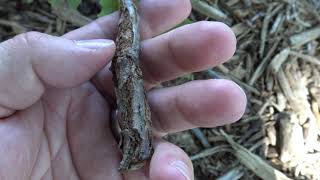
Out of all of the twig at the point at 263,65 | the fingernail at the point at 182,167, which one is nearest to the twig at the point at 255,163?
the twig at the point at 263,65

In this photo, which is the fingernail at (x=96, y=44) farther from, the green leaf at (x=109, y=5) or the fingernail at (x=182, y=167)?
the fingernail at (x=182, y=167)

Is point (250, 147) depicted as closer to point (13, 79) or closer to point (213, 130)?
point (213, 130)

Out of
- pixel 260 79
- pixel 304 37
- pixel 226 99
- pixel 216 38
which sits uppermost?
pixel 216 38

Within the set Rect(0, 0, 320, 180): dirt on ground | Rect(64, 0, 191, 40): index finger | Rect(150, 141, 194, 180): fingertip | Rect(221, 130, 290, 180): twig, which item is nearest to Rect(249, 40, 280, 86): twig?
Rect(0, 0, 320, 180): dirt on ground

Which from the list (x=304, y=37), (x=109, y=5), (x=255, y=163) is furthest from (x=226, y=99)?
(x=304, y=37)

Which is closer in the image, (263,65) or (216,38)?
(216,38)

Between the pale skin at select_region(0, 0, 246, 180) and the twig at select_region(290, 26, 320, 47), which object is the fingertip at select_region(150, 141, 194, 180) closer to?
the pale skin at select_region(0, 0, 246, 180)

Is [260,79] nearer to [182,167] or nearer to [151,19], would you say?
[151,19]

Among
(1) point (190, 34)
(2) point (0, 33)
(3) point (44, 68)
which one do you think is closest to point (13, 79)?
(3) point (44, 68)
